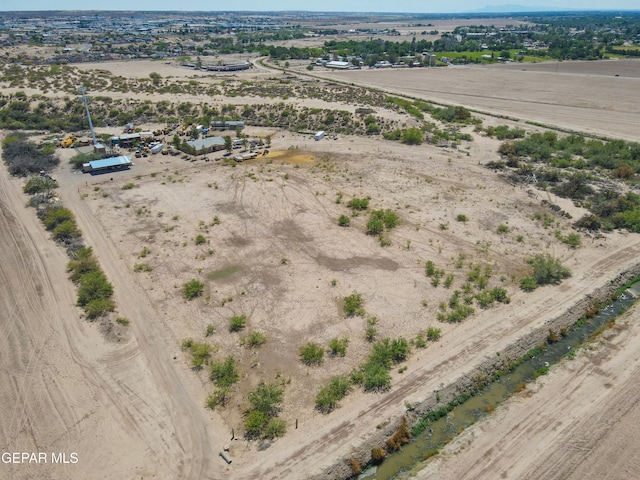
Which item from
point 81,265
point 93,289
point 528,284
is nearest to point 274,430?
point 93,289

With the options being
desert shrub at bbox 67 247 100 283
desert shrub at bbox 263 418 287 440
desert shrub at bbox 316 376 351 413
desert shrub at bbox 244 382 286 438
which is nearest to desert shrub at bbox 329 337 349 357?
desert shrub at bbox 316 376 351 413

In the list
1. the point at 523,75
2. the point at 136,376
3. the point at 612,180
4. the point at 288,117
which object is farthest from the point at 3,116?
the point at 523,75

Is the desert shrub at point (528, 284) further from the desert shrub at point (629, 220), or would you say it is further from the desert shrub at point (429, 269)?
the desert shrub at point (629, 220)

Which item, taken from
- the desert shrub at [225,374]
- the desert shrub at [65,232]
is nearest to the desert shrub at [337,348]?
the desert shrub at [225,374]

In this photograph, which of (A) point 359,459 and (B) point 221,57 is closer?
(A) point 359,459

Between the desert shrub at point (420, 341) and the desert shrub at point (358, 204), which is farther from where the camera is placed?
the desert shrub at point (358, 204)

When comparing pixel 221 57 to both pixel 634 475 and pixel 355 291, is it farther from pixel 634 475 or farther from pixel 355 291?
pixel 634 475

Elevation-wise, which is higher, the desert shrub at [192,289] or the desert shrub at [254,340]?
the desert shrub at [192,289]
